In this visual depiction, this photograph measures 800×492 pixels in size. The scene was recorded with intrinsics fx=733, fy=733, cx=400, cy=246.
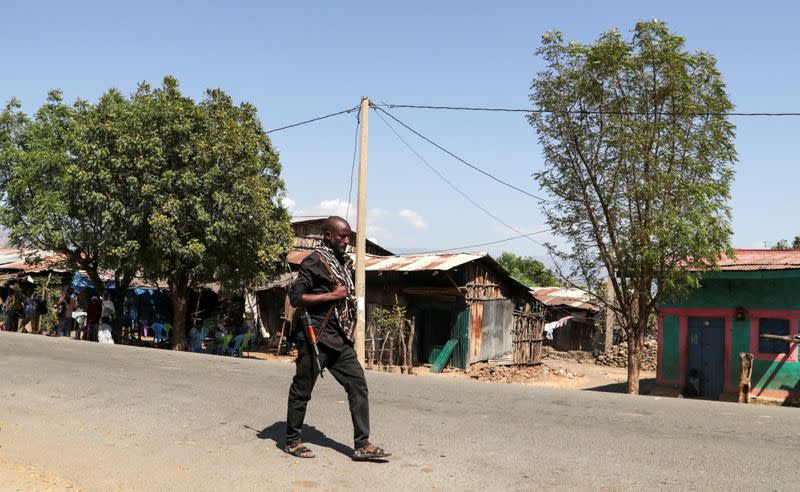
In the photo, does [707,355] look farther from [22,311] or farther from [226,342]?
[22,311]

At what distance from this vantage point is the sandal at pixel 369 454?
5.52 metres

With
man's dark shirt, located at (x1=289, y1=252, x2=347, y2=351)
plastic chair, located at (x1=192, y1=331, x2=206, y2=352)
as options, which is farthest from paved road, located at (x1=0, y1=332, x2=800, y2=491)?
plastic chair, located at (x1=192, y1=331, x2=206, y2=352)

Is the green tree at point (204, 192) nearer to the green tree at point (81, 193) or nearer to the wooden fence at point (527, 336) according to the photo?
the green tree at point (81, 193)

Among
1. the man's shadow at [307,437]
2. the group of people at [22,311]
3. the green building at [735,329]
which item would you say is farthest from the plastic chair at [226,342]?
the man's shadow at [307,437]

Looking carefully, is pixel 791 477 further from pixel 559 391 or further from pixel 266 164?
pixel 266 164

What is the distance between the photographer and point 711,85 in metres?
16.1

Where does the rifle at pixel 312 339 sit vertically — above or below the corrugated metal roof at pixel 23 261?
below

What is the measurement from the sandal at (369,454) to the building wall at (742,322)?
14387 millimetres

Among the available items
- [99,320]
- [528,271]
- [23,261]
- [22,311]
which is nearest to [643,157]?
[99,320]

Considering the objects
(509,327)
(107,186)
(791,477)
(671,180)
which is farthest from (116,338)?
(791,477)

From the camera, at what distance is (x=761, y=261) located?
18.5 m

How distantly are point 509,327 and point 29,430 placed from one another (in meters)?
22.2

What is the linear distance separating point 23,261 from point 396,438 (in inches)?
1391

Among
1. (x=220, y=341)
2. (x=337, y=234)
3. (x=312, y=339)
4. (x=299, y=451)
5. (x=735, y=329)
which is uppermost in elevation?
(x=337, y=234)
